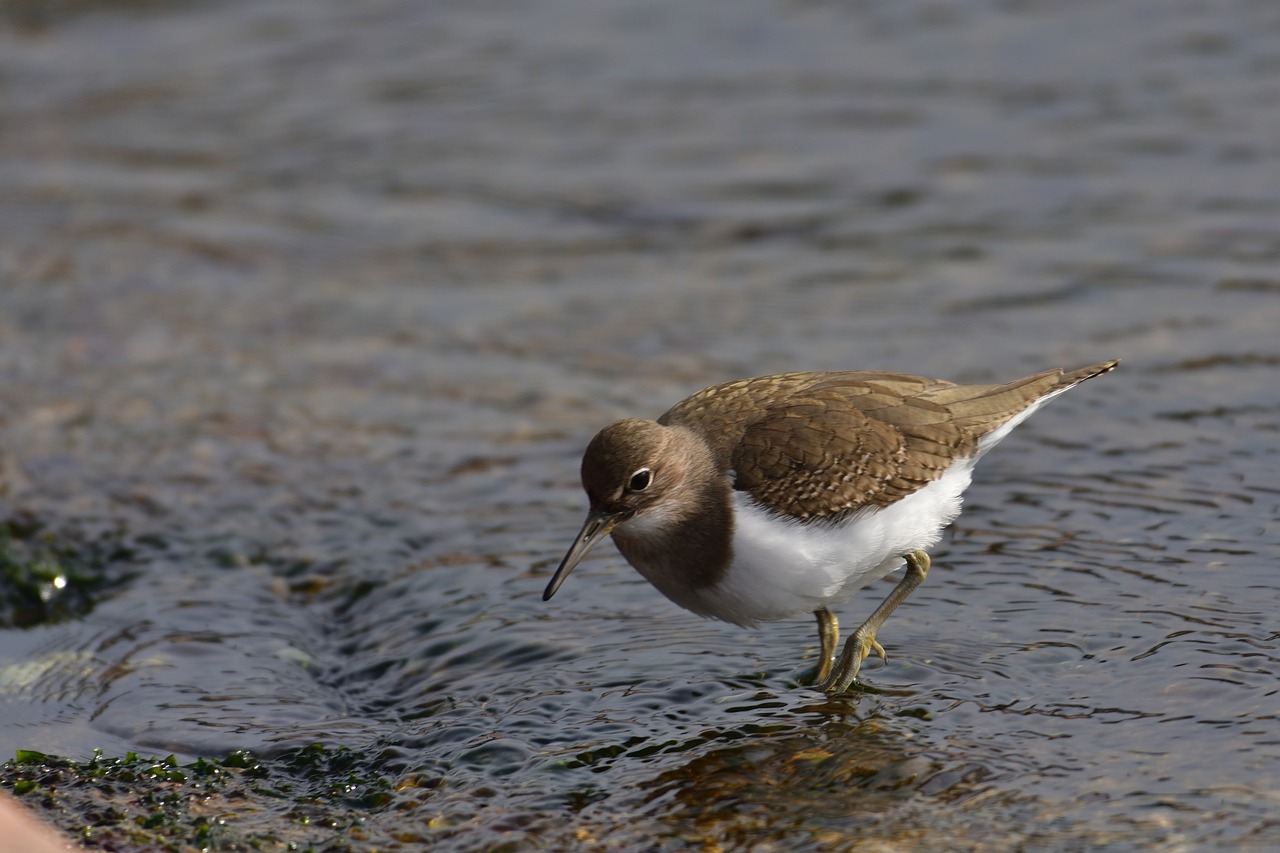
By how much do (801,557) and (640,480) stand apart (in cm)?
70

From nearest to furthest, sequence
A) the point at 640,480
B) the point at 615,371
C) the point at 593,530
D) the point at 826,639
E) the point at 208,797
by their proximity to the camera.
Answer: the point at 208,797 → the point at 640,480 → the point at 593,530 → the point at 826,639 → the point at 615,371

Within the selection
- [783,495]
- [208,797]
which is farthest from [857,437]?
[208,797]

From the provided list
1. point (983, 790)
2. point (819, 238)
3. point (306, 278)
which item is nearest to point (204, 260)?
point (306, 278)

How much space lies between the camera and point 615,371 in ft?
33.3

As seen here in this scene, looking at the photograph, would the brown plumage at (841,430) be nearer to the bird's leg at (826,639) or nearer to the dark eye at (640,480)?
the dark eye at (640,480)

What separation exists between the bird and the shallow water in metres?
0.47

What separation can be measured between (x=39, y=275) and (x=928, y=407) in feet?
26.9

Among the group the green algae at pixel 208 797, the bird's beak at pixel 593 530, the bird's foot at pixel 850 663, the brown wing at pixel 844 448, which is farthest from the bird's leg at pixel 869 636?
the green algae at pixel 208 797

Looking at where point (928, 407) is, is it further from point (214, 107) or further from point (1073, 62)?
point (214, 107)

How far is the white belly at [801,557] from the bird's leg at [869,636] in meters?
0.20

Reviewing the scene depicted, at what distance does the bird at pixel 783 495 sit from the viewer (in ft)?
19.7

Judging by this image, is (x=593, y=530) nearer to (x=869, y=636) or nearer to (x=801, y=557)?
(x=801, y=557)

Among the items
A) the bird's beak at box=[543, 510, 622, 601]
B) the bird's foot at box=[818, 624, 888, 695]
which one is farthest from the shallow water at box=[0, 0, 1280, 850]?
the bird's beak at box=[543, 510, 622, 601]

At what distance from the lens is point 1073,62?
1412cm
